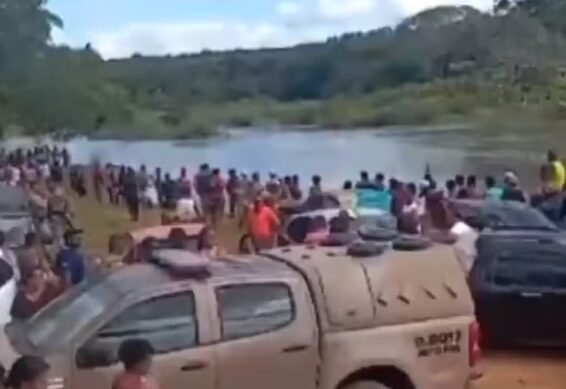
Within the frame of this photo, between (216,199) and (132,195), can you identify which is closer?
(216,199)

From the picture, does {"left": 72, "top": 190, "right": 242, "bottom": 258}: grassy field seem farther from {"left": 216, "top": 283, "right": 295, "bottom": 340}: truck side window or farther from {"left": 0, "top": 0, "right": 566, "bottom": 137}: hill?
{"left": 0, "top": 0, "right": 566, "bottom": 137}: hill

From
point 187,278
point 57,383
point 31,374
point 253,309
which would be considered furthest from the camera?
point 253,309

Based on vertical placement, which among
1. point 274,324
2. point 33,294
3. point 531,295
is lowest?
point 531,295

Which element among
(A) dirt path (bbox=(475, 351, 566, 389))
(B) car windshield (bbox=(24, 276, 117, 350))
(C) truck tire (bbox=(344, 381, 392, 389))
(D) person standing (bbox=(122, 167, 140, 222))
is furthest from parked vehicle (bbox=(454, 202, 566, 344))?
(D) person standing (bbox=(122, 167, 140, 222))

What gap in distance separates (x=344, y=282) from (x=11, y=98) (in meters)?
53.6

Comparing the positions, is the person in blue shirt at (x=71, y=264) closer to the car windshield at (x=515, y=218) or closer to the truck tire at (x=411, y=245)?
the truck tire at (x=411, y=245)

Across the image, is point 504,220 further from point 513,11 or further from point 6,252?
point 513,11

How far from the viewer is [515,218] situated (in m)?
15.1

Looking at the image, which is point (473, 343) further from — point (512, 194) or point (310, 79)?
point (310, 79)

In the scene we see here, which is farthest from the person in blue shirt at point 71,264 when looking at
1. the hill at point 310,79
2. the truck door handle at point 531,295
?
the hill at point 310,79

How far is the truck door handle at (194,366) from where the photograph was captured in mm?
8648

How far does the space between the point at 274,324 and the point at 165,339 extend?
2.38ft

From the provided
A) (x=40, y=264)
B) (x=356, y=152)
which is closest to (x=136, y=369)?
(x=40, y=264)

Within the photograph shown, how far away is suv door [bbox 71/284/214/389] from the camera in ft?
27.6
